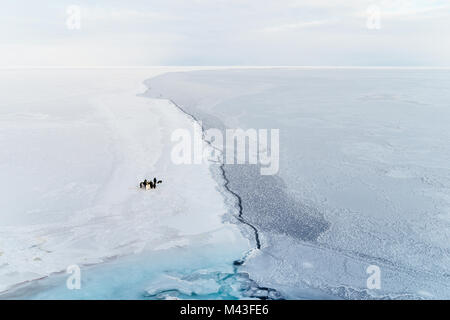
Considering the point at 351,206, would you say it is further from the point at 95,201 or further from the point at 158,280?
the point at 95,201

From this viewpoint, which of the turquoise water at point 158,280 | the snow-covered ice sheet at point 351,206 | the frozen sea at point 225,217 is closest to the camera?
the turquoise water at point 158,280

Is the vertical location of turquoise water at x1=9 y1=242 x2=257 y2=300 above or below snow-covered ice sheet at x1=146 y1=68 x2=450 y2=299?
below

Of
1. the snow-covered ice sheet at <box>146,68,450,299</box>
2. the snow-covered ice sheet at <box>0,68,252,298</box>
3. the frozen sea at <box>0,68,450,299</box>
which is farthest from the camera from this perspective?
the snow-covered ice sheet at <box>0,68,252,298</box>

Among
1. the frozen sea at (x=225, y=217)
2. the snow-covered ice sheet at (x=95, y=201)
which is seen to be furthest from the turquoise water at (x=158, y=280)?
the snow-covered ice sheet at (x=95, y=201)

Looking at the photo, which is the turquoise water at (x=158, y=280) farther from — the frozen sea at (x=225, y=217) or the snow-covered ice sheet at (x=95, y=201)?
the snow-covered ice sheet at (x=95, y=201)

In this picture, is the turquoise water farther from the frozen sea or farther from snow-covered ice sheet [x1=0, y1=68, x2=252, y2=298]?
snow-covered ice sheet [x1=0, y1=68, x2=252, y2=298]

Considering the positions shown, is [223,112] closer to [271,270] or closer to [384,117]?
[384,117]

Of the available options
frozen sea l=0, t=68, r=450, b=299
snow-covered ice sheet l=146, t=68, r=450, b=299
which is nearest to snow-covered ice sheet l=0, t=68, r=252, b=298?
frozen sea l=0, t=68, r=450, b=299
